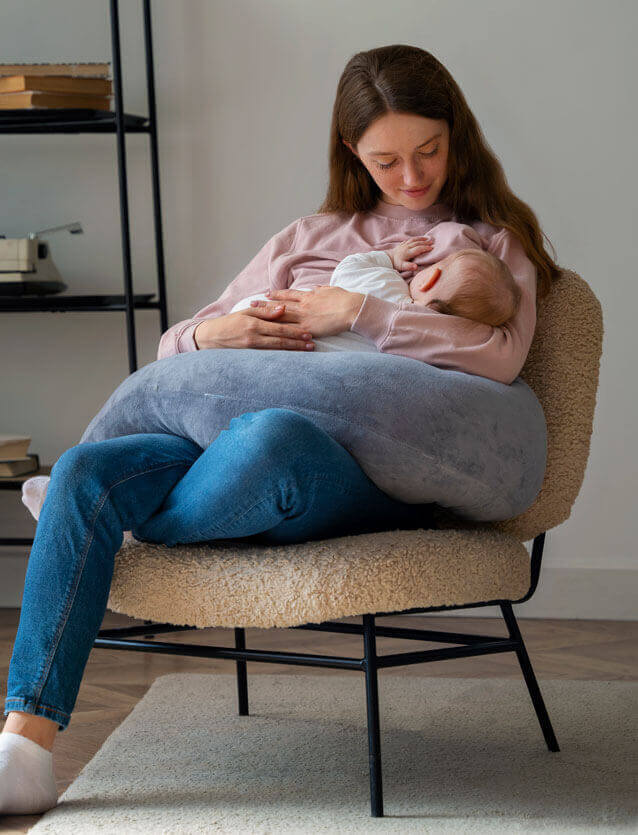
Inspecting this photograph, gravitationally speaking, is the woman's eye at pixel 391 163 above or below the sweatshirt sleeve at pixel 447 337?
above

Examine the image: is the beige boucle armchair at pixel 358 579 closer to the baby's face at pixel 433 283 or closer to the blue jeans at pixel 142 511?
the blue jeans at pixel 142 511

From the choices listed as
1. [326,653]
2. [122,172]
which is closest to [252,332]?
[326,653]

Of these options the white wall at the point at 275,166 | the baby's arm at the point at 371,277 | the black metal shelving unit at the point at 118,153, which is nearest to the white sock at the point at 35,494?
the baby's arm at the point at 371,277

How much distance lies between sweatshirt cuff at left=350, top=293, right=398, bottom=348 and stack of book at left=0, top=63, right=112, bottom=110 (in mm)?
1299

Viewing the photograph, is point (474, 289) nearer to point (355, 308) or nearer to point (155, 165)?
point (355, 308)

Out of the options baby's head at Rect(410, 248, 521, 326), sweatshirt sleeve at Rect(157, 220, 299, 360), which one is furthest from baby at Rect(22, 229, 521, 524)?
sweatshirt sleeve at Rect(157, 220, 299, 360)

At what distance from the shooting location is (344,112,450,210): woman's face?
65.3 inches

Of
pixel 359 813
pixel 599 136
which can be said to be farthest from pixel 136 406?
pixel 599 136

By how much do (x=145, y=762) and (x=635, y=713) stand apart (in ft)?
2.80

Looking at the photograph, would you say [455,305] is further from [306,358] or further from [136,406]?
[136,406]

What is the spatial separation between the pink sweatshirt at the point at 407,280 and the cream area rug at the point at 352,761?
1.91 ft

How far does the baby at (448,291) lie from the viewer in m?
1.49

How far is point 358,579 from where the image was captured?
1260 millimetres

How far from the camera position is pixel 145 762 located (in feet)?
5.05
